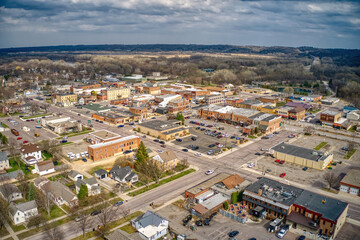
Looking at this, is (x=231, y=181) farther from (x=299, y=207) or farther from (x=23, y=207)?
(x=23, y=207)

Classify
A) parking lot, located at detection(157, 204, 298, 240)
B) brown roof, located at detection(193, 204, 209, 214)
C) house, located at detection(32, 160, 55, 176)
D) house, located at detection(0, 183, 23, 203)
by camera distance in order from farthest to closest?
house, located at detection(32, 160, 55, 176) → house, located at detection(0, 183, 23, 203) → brown roof, located at detection(193, 204, 209, 214) → parking lot, located at detection(157, 204, 298, 240)

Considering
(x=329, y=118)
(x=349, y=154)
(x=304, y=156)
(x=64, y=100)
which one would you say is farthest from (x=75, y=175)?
(x=329, y=118)

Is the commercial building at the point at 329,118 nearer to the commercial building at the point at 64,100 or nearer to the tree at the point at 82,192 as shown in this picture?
the tree at the point at 82,192

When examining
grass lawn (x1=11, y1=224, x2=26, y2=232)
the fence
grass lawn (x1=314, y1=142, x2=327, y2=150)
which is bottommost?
grass lawn (x1=11, y1=224, x2=26, y2=232)

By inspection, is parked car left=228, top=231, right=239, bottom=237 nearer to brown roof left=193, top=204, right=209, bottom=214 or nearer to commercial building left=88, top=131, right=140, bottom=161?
brown roof left=193, top=204, right=209, bottom=214

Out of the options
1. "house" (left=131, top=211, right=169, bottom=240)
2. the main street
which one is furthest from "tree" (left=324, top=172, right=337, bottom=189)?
"house" (left=131, top=211, right=169, bottom=240)
